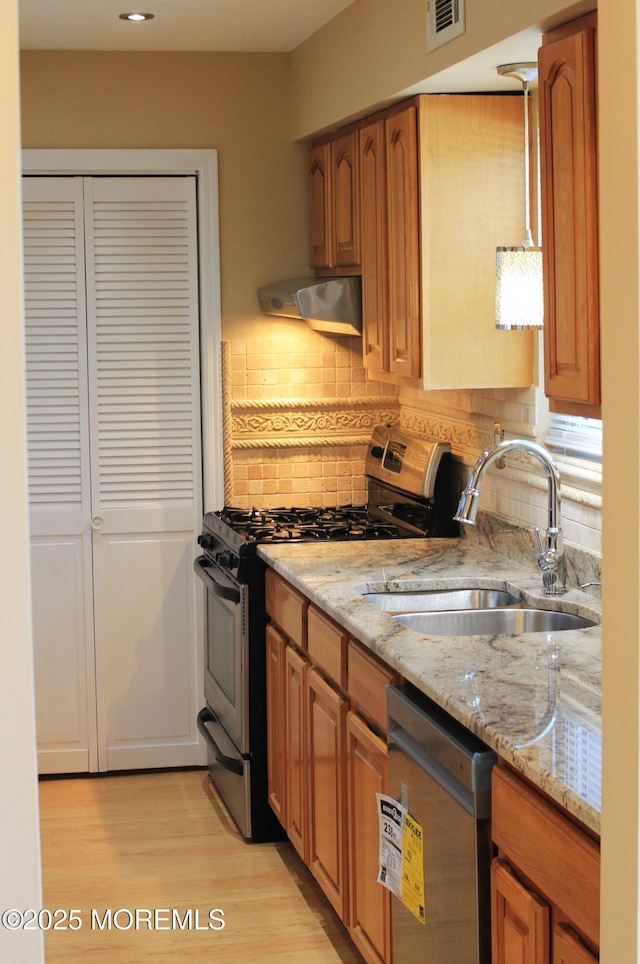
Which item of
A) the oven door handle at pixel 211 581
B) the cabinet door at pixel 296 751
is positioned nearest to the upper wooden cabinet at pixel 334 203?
the oven door handle at pixel 211 581

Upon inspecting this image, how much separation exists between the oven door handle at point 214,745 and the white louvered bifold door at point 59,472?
47 centimetres

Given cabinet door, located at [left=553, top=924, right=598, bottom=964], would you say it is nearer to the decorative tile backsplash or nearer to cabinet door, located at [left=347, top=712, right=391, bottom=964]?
cabinet door, located at [left=347, top=712, right=391, bottom=964]

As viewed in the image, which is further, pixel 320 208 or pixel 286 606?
pixel 320 208

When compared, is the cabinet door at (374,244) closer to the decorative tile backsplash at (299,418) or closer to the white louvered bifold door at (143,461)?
the decorative tile backsplash at (299,418)

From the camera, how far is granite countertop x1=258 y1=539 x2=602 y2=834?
1.79 metres

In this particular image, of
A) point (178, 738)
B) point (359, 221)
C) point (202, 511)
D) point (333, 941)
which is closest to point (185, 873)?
point (333, 941)

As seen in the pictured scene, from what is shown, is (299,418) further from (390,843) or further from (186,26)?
(390,843)

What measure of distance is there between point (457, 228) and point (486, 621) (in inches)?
44.1

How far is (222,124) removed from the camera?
4422 mm

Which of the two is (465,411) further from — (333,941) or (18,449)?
(18,449)

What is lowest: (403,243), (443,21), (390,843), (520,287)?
(390,843)

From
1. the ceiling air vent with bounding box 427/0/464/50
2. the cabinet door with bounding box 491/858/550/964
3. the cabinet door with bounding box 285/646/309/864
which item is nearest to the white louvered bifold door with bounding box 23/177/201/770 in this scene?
the cabinet door with bounding box 285/646/309/864

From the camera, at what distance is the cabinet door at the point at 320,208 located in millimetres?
4199

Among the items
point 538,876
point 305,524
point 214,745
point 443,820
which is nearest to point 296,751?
point 214,745
